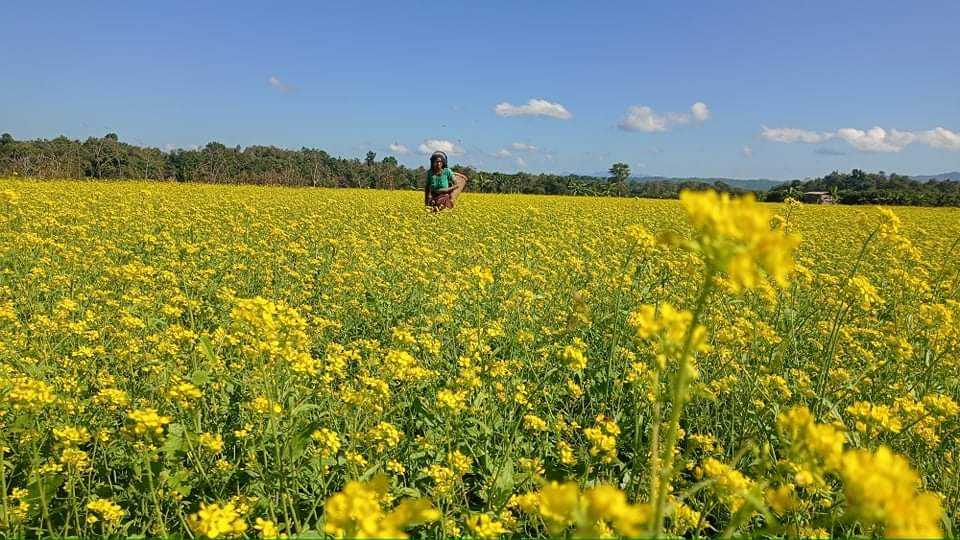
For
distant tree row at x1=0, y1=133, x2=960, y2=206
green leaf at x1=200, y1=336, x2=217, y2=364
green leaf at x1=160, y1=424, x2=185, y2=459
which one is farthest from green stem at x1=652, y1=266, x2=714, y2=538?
distant tree row at x1=0, y1=133, x2=960, y2=206

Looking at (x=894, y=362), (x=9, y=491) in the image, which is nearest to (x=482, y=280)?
(x=9, y=491)

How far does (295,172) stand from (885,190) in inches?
1881

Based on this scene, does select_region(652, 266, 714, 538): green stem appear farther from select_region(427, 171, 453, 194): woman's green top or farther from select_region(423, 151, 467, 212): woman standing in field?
select_region(427, 171, 453, 194): woman's green top

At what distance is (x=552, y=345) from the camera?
421cm

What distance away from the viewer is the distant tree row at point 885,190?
38.4 metres

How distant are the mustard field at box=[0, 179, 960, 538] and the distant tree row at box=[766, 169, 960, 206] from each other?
81.2 feet

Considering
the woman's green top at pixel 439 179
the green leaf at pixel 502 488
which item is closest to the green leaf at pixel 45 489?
the green leaf at pixel 502 488

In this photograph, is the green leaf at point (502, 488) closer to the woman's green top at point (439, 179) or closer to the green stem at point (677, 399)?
the green stem at point (677, 399)

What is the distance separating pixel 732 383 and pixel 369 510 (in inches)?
116

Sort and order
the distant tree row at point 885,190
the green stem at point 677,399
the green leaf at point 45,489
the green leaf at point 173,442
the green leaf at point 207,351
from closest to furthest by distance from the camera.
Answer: the green stem at point 677,399 → the green leaf at point 207,351 → the green leaf at point 45,489 → the green leaf at point 173,442 → the distant tree row at point 885,190

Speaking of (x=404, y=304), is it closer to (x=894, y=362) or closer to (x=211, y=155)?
(x=894, y=362)

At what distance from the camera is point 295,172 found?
1666 inches

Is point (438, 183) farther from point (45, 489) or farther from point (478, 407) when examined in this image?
point (45, 489)

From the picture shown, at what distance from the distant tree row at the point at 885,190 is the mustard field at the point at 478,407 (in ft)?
81.2
